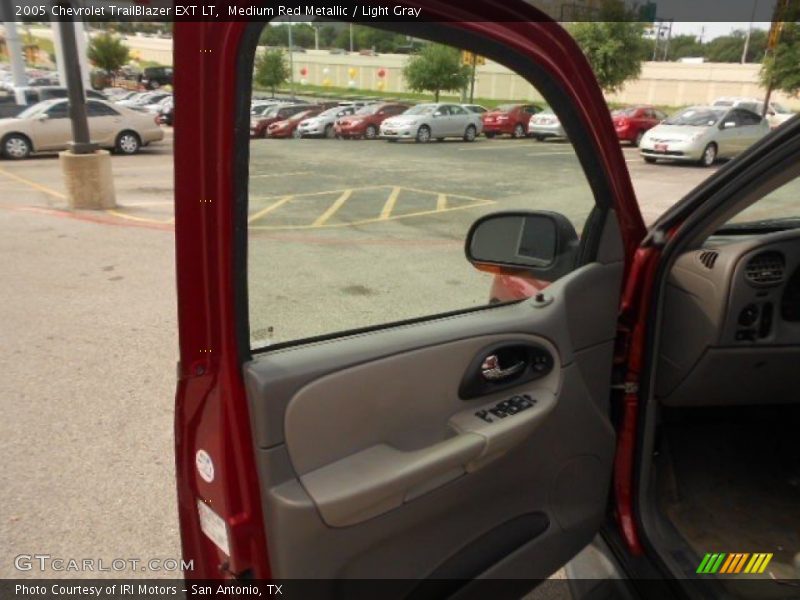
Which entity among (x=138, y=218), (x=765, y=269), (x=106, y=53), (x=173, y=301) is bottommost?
(x=173, y=301)

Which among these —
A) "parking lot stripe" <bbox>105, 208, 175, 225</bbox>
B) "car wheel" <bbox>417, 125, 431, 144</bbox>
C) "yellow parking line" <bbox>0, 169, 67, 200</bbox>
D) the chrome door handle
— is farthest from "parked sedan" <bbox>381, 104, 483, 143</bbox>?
"yellow parking line" <bbox>0, 169, 67, 200</bbox>

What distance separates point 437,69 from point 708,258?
103cm

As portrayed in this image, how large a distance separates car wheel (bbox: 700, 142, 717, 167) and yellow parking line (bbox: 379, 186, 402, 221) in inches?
607

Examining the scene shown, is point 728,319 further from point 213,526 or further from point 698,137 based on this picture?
point 698,137

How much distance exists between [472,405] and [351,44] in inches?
36.2

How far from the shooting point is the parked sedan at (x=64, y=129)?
15.2 meters

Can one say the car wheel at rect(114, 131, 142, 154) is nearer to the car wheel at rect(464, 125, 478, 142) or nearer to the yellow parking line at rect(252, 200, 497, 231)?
the car wheel at rect(464, 125, 478, 142)

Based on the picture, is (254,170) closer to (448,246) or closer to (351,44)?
(351,44)

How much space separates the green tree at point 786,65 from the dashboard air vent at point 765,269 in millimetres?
6697

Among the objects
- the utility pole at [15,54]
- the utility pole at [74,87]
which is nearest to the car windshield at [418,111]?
the utility pole at [74,87]

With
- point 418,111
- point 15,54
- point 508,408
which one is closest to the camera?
point 508,408

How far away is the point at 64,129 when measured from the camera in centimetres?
1568

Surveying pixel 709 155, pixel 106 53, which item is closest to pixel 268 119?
pixel 709 155

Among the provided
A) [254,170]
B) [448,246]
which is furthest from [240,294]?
[448,246]
